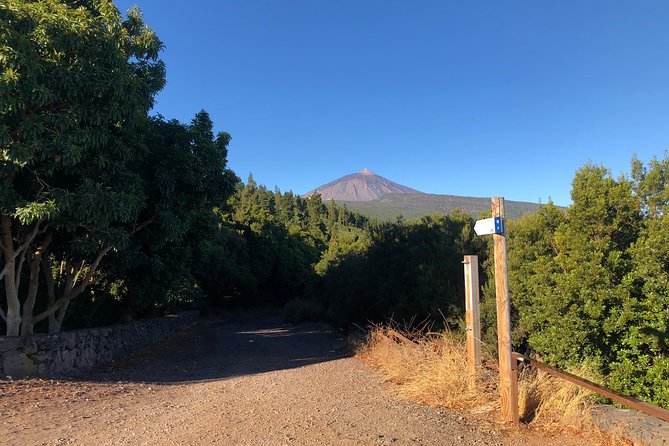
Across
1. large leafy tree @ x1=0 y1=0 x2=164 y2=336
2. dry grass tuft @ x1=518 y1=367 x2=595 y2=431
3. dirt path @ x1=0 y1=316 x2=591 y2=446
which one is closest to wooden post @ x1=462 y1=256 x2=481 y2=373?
dry grass tuft @ x1=518 y1=367 x2=595 y2=431

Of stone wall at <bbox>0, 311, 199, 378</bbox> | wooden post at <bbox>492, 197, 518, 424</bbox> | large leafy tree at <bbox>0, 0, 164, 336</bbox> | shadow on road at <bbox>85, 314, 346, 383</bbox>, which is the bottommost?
shadow on road at <bbox>85, 314, 346, 383</bbox>

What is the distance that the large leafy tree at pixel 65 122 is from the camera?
7.10 metres

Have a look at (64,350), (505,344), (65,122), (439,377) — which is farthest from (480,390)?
(64,350)

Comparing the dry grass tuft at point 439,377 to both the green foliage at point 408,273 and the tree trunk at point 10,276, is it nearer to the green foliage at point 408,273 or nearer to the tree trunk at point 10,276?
the green foliage at point 408,273

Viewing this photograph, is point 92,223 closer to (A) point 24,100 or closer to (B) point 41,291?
(A) point 24,100

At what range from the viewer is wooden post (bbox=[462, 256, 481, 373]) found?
256 inches

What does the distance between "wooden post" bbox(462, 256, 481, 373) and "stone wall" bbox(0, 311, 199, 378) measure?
8.23 m

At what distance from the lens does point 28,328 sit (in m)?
10.5

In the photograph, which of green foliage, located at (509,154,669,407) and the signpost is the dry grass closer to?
the signpost

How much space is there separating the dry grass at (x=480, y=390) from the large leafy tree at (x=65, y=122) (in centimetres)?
605

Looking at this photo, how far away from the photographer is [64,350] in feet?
33.9

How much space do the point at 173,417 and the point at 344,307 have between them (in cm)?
1357

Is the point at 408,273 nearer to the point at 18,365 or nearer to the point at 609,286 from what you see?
the point at 609,286

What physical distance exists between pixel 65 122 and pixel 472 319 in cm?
727
